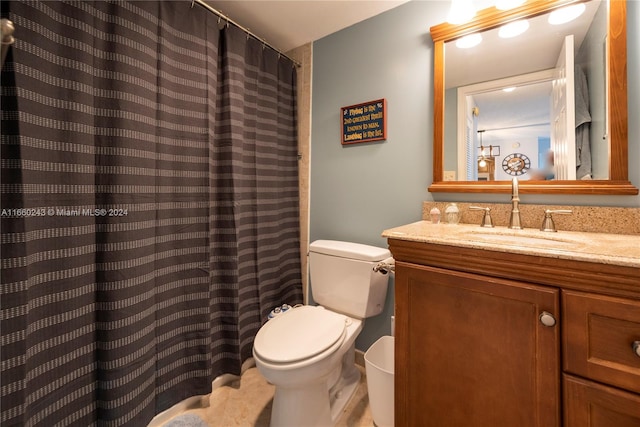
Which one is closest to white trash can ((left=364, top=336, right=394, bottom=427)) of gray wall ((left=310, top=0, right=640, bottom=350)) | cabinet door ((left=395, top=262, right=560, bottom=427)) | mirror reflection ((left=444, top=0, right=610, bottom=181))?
cabinet door ((left=395, top=262, right=560, bottom=427))

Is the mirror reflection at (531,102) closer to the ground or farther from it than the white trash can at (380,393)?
farther from it

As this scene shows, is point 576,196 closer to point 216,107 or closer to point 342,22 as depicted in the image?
point 342,22

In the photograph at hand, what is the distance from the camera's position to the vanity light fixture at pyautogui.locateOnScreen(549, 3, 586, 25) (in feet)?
3.72

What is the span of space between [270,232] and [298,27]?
1336 millimetres

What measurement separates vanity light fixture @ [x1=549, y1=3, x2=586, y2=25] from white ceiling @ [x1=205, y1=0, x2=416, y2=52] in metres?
0.72

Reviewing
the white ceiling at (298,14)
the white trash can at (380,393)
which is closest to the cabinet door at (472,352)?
the white trash can at (380,393)

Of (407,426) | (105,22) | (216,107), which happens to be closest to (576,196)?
(407,426)

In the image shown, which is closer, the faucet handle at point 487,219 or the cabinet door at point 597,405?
the cabinet door at point 597,405

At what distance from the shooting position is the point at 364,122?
1697 millimetres

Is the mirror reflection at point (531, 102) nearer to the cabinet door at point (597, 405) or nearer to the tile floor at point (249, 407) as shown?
the cabinet door at point (597, 405)

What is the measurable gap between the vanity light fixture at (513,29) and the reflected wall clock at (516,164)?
548mm

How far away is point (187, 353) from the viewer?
4.55 feet

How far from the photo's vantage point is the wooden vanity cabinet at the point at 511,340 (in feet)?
2.17

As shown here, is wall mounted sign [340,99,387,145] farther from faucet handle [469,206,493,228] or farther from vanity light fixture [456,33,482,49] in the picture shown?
faucet handle [469,206,493,228]
